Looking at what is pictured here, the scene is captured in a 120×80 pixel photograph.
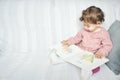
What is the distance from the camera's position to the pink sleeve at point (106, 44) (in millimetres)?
1533

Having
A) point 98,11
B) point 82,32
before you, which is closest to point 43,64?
point 82,32

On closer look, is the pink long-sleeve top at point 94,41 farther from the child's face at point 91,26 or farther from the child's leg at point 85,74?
the child's leg at point 85,74

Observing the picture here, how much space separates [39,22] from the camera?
1.82m

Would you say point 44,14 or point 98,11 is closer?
point 98,11

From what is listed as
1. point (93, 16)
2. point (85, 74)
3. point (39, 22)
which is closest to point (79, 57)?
point (85, 74)

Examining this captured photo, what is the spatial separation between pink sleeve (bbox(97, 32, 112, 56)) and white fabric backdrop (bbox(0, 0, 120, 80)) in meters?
0.23

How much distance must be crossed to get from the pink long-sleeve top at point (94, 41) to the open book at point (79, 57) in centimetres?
8

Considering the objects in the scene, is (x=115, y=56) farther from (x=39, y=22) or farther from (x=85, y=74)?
(x=39, y=22)

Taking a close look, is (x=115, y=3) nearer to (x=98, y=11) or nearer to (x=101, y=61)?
(x=98, y=11)

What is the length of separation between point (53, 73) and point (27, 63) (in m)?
0.23

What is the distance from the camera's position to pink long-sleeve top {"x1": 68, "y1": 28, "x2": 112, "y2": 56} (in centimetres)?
155


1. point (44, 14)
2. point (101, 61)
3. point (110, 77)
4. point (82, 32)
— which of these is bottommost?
point (110, 77)

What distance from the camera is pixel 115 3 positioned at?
1.85 meters

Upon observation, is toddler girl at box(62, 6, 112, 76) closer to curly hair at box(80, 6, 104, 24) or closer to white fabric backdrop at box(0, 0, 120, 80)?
curly hair at box(80, 6, 104, 24)
